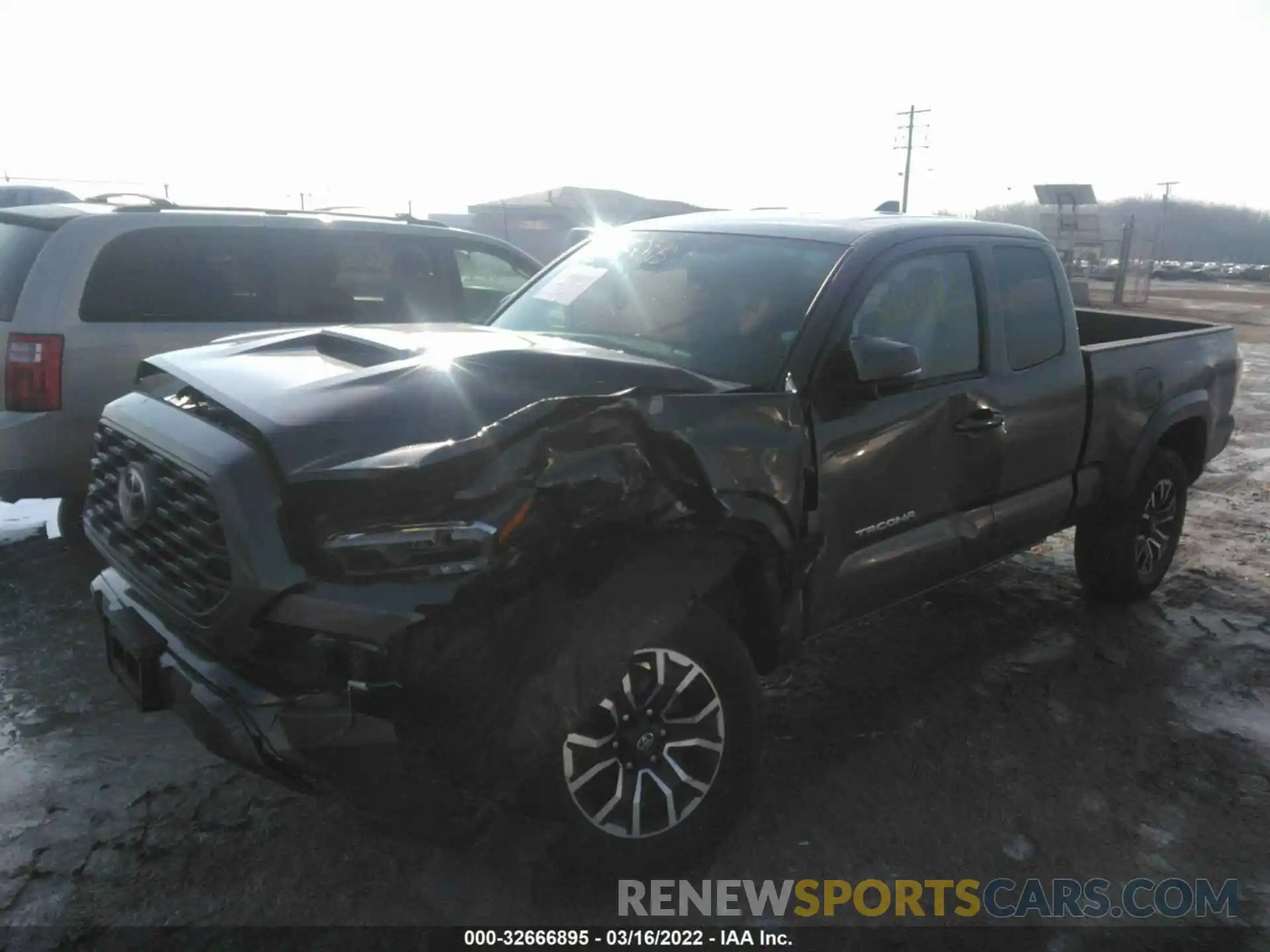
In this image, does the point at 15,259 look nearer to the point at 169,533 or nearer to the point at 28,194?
the point at 169,533

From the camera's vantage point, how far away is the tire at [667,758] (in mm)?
2723

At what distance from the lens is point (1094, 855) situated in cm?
312

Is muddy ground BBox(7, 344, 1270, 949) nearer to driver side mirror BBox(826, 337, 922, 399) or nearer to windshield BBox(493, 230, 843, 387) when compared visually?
driver side mirror BBox(826, 337, 922, 399)

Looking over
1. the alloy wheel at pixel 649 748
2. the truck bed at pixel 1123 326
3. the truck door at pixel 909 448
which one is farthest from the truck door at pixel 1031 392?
the alloy wheel at pixel 649 748

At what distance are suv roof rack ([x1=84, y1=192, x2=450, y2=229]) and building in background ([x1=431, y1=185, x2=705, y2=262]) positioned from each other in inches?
620

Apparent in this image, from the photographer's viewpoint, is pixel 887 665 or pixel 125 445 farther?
pixel 887 665

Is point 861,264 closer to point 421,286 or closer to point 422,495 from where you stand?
point 422,495

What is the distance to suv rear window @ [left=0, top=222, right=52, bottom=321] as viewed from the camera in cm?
485

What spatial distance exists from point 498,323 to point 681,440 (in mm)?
1720

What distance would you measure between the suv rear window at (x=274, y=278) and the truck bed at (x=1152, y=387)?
12.3ft

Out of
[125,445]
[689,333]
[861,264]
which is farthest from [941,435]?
[125,445]

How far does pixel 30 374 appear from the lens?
473 centimetres

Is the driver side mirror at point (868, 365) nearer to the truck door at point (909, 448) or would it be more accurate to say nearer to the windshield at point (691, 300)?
the truck door at point (909, 448)

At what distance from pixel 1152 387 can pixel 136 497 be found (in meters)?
4.48
